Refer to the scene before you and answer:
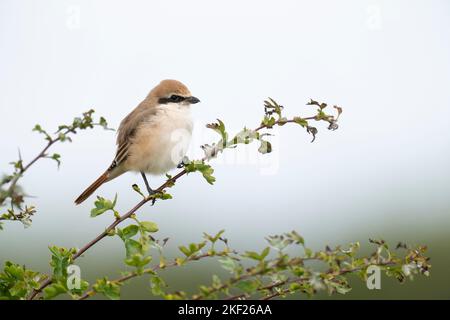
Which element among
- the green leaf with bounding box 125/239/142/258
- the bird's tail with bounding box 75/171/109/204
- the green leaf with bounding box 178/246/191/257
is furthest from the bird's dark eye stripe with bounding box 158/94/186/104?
the green leaf with bounding box 178/246/191/257

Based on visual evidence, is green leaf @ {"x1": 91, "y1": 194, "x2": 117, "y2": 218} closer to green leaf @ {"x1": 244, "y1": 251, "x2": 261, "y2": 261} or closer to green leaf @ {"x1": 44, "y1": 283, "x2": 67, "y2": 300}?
green leaf @ {"x1": 44, "y1": 283, "x2": 67, "y2": 300}

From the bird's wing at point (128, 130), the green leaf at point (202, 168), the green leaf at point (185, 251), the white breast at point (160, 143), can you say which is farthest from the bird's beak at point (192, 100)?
the green leaf at point (185, 251)

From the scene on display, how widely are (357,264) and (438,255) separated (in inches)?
299

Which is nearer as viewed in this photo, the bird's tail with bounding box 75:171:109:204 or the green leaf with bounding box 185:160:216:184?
the green leaf with bounding box 185:160:216:184

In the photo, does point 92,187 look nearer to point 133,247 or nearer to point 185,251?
point 133,247

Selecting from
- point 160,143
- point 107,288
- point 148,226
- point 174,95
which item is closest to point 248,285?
point 107,288

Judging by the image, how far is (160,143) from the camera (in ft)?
15.5

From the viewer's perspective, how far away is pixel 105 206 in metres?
2.47

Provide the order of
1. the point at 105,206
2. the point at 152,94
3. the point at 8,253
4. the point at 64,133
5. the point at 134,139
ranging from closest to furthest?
the point at 64,133 < the point at 105,206 < the point at 134,139 < the point at 152,94 < the point at 8,253

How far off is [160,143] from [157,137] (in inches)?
2.0

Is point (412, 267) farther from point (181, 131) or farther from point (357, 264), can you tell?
point (181, 131)

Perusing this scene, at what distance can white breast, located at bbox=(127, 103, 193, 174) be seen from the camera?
4684 millimetres
